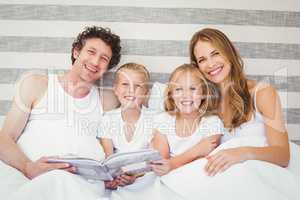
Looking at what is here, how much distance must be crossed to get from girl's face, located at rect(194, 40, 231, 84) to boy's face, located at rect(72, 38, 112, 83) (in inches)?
19.2

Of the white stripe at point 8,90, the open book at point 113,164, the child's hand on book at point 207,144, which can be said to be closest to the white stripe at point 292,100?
the child's hand on book at point 207,144

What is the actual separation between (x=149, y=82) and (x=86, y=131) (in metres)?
0.46

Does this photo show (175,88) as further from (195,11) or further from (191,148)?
(195,11)

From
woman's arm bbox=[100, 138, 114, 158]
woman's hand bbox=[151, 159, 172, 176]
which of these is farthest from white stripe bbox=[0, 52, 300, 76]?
woman's hand bbox=[151, 159, 172, 176]

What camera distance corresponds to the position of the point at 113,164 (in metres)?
1.40

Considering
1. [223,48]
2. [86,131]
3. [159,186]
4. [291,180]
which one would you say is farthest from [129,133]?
[291,180]

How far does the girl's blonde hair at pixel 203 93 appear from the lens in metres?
1.81

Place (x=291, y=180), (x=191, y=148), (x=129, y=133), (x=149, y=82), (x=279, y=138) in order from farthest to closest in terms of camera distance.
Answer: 1. (x=149, y=82)
2. (x=129, y=133)
3. (x=191, y=148)
4. (x=279, y=138)
5. (x=291, y=180)

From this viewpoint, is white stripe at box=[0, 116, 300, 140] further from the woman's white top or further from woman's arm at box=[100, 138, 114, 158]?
woman's arm at box=[100, 138, 114, 158]

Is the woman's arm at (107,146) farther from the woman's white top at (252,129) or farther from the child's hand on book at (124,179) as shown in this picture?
the woman's white top at (252,129)

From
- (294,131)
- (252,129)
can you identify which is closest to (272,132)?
(252,129)

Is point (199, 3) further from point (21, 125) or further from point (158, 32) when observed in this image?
point (21, 125)

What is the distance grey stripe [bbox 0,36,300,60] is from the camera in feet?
6.50

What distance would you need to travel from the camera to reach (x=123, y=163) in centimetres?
142
